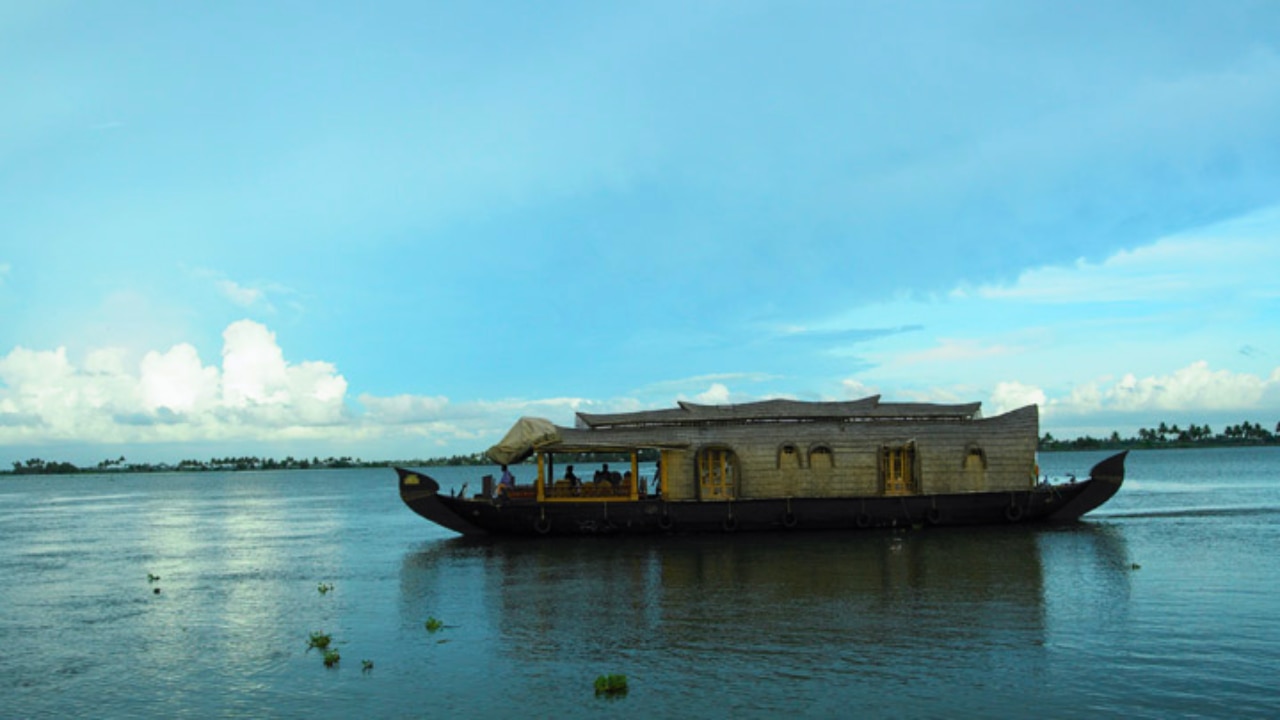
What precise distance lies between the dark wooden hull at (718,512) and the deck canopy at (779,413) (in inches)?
113

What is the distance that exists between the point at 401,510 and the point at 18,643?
158 ft

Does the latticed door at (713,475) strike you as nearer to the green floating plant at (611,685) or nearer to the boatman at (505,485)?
the boatman at (505,485)

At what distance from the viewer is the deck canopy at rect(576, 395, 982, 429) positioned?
32656 mm

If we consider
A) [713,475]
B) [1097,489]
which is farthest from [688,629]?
[1097,489]

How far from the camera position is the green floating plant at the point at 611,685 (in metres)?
13.7

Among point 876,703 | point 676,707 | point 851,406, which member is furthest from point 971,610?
point 851,406

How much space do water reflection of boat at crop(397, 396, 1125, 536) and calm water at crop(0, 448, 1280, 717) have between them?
1.05 m

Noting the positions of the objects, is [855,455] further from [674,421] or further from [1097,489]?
[1097,489]

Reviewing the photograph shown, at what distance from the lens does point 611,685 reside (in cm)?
1384

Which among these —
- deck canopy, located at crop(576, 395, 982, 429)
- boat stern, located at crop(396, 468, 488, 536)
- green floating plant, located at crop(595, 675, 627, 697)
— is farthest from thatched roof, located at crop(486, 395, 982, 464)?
green floating plant, located at crop(595, 675, 627, 697)

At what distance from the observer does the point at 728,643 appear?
16438 millimetres

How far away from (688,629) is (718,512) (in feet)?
46.7

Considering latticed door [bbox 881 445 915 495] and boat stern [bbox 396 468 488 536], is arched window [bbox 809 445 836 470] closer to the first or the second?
latticed door [bbox 881 445 915 495]

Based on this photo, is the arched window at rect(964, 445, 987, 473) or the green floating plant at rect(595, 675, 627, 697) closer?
the green floating plant at rect(595, 675, 627, 697)
